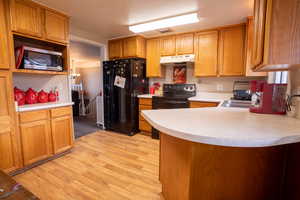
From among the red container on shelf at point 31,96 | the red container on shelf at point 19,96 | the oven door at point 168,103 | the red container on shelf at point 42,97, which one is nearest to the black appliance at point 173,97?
the oven door at point 168,103

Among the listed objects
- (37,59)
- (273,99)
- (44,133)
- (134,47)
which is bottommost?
(44,133)

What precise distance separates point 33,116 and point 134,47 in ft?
7.61

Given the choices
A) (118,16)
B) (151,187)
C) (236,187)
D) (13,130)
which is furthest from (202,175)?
(118,16)

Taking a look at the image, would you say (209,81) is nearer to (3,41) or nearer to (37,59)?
(37,59)

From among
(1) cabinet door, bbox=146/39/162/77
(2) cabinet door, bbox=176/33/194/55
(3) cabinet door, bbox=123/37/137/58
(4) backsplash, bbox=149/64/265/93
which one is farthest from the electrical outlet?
(3) cabinet door, bbox=123/37/137/58

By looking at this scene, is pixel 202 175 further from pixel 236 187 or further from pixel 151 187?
pixel 151 187

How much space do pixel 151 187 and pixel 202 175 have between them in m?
1.06

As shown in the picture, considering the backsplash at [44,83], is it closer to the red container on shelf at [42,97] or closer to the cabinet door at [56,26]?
the red container on shelf at [42,97]

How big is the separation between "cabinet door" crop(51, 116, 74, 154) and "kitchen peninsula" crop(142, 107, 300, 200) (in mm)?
2004

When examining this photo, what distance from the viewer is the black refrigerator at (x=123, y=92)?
10.9 ft

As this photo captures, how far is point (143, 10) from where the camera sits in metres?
2.26

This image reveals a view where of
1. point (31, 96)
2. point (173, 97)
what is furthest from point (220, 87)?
point (31, 96)

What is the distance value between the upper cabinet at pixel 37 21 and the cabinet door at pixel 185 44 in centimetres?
214

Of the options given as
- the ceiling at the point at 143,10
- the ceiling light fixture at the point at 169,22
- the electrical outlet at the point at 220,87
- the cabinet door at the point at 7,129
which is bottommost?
the cabinet door at the point at 7,129
